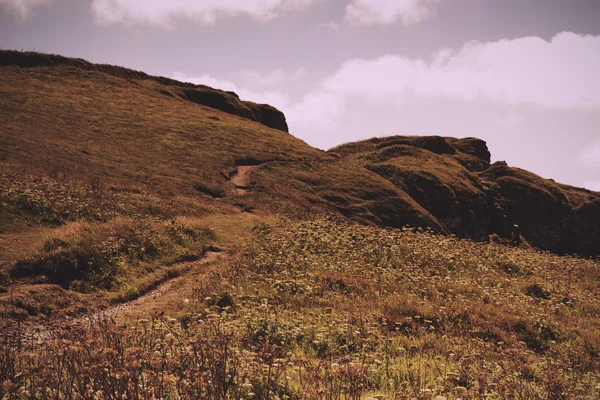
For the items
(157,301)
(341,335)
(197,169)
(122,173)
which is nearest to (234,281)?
(157,301)

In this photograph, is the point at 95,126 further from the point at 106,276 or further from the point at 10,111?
the point at 106,276

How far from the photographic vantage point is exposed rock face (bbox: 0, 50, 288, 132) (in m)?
51.2

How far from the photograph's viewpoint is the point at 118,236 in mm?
15781

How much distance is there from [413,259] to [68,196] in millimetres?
17535

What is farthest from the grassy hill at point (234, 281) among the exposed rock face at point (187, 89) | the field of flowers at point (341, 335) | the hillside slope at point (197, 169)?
the exposed rock face at point (187, 89)

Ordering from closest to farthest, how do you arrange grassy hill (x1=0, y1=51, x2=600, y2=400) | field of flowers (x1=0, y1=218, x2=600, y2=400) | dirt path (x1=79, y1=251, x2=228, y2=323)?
field of flowers (x1=0, y1=218, x2=600, y2=400) → grassy hill (x1=0, y1=51, x2=600, y2=400) → dirt path (x1=79, y1=251, x2=228, y2=323)

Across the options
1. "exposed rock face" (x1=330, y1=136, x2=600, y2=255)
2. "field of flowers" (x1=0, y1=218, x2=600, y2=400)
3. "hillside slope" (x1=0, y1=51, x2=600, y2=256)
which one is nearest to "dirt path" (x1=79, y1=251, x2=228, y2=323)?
"field of flowers" (x1=0, y1=218, x2=600, y2=400)

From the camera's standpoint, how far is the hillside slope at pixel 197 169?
23677 mm

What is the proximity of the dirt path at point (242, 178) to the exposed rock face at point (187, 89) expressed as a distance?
3197 centimetres

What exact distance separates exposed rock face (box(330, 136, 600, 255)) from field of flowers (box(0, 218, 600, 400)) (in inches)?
1302

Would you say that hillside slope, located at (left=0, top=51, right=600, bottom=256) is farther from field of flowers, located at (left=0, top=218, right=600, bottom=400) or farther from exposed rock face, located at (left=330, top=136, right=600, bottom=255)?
field of flowers, located at (left=0, top=218, right=600, bottom=400)

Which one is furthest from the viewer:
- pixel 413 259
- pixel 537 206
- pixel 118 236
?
pixel 537 206

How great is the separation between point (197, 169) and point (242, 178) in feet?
14.3

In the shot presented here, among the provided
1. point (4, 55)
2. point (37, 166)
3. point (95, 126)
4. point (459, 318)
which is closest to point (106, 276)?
point (459, 318)
